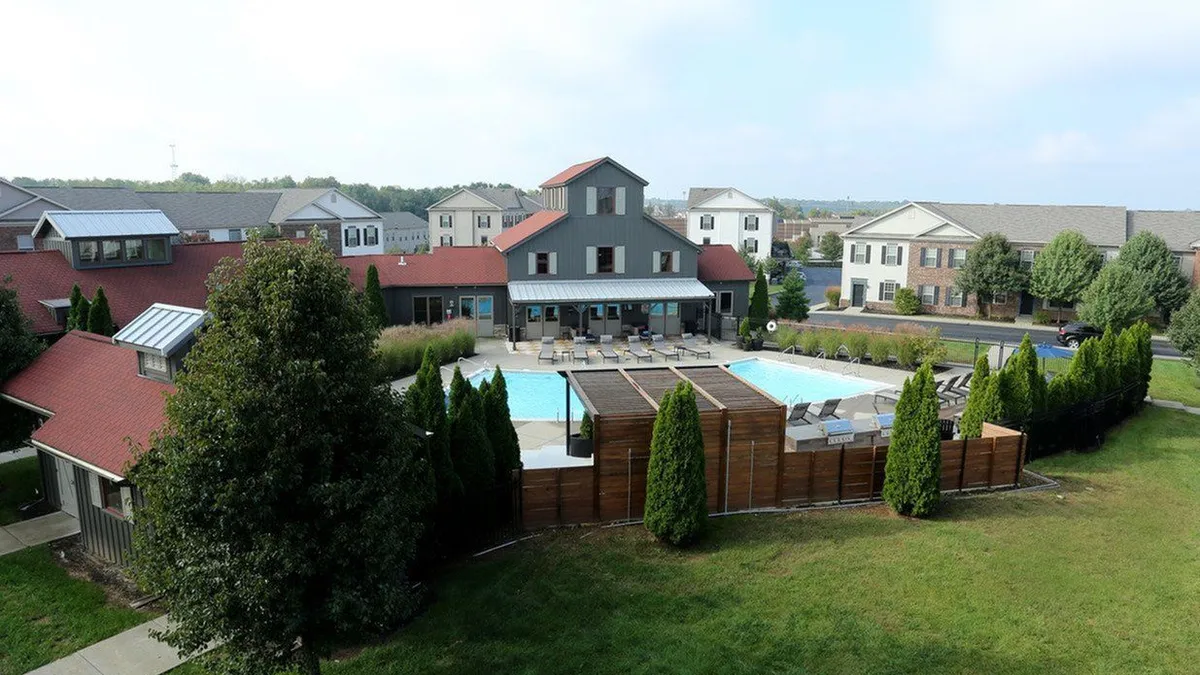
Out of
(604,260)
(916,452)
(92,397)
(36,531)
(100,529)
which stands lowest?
(36,531)

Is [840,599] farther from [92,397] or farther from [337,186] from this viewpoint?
[337,186]

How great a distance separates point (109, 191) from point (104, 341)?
1859 inches

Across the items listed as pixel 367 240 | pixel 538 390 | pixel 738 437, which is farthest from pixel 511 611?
pixel 367 240

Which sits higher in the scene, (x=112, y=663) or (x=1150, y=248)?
(x=1150, y=248)

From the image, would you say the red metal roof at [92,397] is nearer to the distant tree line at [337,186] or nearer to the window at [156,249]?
the window at [156,249]

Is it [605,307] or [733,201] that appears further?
[733,201]

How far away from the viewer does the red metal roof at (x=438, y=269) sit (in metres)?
35.8

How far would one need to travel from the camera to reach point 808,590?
1202 cm

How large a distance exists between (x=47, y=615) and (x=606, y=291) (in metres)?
26.0

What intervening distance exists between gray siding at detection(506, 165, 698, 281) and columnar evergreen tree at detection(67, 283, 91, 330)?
1646cm

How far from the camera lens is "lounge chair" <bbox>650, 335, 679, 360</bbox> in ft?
107

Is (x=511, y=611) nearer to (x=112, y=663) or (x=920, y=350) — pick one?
(x=112, y=663)

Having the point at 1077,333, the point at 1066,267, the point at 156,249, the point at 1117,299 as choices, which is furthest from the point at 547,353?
the point at 1066,267

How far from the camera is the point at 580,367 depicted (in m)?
29.7
